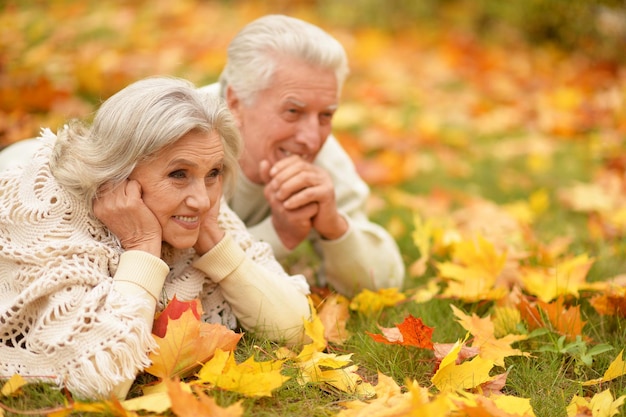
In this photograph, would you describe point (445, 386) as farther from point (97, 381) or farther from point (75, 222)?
point (75, 222)

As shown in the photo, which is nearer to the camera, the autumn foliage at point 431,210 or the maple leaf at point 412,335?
the autumn foliage at point 431,210

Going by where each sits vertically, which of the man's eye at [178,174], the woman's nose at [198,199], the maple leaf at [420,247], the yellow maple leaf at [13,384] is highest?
the man's eye at [178,174]

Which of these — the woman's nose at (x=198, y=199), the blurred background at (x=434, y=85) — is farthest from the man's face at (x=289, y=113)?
the woman's nose at (x=198, y=199)

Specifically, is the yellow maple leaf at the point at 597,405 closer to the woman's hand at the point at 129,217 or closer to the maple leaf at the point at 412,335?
the maple leaf at the point at 412,335

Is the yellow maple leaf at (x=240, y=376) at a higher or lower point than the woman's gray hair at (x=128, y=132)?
lower

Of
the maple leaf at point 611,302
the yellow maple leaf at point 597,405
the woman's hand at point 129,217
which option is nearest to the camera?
the yellow maple leaf at point 597,405

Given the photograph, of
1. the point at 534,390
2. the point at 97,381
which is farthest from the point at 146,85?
the point at 534,390

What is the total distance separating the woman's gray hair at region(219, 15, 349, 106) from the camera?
2.97m

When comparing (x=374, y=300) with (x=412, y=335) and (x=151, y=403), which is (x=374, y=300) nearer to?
(x=412, y=335)

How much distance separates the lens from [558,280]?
2.90 meters

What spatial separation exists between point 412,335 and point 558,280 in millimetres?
900

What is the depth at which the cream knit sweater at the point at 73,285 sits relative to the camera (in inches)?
A: 77.9

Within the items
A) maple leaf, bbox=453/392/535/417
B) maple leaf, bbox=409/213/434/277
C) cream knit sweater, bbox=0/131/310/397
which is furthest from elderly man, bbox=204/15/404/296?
maple leaf, bbox=453/392/535/417

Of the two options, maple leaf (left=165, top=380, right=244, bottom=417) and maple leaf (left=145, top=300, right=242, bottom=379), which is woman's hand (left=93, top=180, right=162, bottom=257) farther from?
maple leaf (left=165, top=380, right=244, bottom=417)
